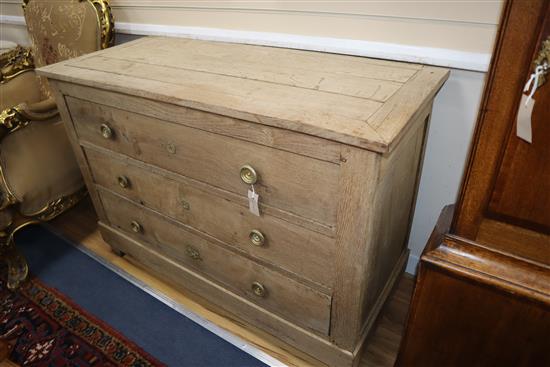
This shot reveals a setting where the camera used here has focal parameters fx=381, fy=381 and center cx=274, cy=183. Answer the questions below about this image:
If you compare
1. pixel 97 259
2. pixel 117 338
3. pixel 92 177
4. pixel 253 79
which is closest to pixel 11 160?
pixel 92 177

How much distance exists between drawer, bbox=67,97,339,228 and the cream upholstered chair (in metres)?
0.36

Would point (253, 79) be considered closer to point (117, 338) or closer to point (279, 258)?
point (279, 258)

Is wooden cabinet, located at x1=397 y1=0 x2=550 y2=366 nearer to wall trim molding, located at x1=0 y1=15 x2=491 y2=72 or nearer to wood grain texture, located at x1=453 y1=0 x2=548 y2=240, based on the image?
wood grain texture, located at x1=453 y1=0 x2=548 y2=240

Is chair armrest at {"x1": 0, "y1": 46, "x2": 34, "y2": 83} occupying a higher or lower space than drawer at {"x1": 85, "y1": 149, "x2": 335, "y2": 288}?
higher

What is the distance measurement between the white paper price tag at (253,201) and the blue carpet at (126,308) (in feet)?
1.94

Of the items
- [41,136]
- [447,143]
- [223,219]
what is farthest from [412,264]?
[41,136]

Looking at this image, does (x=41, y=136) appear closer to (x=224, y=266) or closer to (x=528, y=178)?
(x=224, y=266)

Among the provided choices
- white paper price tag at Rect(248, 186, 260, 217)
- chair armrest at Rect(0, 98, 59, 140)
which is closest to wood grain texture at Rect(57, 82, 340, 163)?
white paper price tag at Rect(248, 186, 260, 217)

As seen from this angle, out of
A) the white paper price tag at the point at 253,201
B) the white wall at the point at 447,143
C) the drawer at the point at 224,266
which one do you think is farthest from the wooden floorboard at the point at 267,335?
the white paper price tag at the point at 253,201

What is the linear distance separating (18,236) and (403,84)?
6.34 ft

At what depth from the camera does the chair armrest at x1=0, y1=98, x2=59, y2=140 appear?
142cm

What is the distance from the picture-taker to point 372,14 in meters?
1.17

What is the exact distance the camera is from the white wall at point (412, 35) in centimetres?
106

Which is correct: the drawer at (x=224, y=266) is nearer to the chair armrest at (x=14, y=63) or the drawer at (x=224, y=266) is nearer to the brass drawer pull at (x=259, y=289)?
the brass drawer pull at (x=259, y=289)
